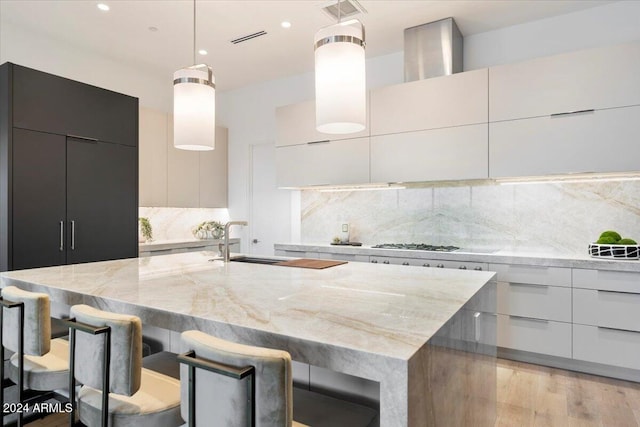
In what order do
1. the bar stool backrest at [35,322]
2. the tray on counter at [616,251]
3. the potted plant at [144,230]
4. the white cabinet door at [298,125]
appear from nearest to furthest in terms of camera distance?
the bar stool backrest at [35,322]
the tray on counter at [616,251]
the white cabinet door at [298,125]
the potted plant at [144,230]

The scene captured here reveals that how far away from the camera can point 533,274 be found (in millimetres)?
3033

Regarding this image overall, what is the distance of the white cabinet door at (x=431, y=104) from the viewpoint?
11.0ft

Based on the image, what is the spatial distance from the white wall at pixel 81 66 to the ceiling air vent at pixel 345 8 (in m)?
2.62

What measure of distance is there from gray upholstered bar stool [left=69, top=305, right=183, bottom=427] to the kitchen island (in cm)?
16

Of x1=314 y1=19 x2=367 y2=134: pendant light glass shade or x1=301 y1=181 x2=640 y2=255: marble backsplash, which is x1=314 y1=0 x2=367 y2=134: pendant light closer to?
x1=314 y1=19 x2=367 y2=134: pendant light glass shade

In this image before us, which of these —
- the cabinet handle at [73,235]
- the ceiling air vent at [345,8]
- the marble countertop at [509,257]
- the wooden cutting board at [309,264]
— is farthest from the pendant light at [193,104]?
the marble countertop at [509,257]

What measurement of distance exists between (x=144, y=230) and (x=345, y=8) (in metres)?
3.29

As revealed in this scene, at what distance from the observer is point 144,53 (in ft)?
14.0

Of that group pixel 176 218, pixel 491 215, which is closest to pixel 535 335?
pixel 491 215

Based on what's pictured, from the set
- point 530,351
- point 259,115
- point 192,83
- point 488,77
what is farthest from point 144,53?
point 530,351

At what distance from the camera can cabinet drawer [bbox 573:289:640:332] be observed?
2686 millimetres

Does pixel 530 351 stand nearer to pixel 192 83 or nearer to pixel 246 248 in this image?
pixel 192 83

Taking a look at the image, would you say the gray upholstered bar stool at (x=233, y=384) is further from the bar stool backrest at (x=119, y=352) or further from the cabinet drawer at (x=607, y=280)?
the cabinet drawer at (x=607, y=280)

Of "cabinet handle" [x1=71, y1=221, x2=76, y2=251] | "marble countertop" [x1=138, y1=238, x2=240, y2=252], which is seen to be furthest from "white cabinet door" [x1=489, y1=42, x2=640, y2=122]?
"cabinet handle" [x1=71, y1=221, x2=76, y2=251]
